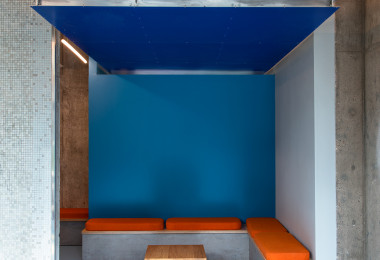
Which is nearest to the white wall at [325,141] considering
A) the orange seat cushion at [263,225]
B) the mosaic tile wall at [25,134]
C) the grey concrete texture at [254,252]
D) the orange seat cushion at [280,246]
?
the orange seat cushion at [280,246]

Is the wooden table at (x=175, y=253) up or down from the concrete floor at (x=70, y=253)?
up

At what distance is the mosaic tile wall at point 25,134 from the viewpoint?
3.08 m

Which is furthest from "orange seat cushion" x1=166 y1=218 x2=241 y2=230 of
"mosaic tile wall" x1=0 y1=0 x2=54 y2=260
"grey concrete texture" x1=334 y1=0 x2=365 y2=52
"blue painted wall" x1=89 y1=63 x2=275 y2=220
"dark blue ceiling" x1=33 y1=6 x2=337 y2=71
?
"grey concrete texture" x1=334 y1=0 x2=365 y2=52

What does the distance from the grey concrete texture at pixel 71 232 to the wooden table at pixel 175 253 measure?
2.09 metres

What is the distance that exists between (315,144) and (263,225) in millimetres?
1678

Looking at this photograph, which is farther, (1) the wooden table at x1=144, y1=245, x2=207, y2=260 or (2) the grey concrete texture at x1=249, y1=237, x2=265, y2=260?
(2) the grey concrete texture at x1=249, y1=237, x2=265, y2=260

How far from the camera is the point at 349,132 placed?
140 inches

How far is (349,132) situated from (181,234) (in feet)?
8.92

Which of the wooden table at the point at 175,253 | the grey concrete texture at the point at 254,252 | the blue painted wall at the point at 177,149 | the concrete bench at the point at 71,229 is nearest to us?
the wooden table at the point at 175,253

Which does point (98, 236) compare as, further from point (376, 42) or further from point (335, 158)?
point (376, 42)

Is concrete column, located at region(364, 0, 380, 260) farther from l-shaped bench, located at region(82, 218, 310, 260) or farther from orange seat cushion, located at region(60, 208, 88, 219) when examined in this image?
orange seat cushion, located at region(60, 208, 88, 219)

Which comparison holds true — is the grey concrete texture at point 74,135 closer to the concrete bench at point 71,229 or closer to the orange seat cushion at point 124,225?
the concrete bench at point 71,229

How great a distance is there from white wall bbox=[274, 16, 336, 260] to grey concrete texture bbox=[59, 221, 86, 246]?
359cm

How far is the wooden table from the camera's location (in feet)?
12.5
